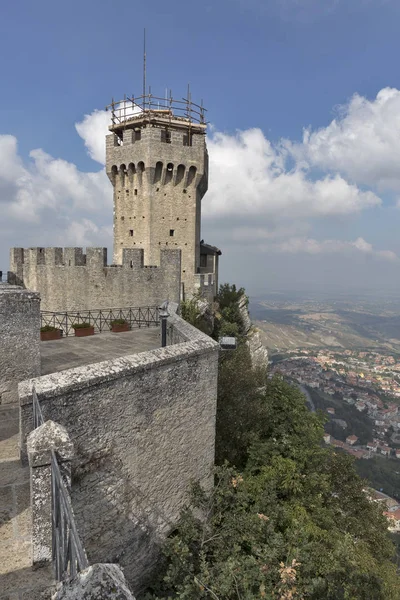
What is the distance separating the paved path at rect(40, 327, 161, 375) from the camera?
9.55 m

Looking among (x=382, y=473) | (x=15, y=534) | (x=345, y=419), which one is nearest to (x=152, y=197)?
(x=15, y=534)

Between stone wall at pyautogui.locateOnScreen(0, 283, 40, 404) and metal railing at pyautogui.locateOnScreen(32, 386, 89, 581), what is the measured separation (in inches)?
169

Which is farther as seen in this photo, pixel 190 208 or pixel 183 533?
pixel 190 208

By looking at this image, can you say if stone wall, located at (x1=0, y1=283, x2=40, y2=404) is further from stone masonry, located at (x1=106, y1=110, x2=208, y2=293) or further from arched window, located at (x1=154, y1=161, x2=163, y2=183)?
arched window, located at (x1=154, y1=161, x2=163, y2=183)

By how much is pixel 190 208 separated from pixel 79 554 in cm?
2572

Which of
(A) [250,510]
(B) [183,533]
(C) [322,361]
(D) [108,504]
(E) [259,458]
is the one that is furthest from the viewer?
(C) [322,361]

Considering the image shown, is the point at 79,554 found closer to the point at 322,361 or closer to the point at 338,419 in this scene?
the point at 338,419

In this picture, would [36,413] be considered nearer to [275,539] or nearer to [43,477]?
[43,477]

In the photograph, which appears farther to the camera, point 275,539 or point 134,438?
point 275,539

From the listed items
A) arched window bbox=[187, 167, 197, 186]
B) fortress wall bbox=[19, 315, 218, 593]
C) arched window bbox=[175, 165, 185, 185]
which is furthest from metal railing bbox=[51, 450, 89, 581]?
arched window bbox=[187, 167, 197, 186]

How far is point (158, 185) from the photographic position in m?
25.8

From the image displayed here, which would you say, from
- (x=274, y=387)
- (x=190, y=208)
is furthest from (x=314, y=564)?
(x=190, y=208)

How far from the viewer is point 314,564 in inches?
275

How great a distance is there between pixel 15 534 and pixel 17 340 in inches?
158
